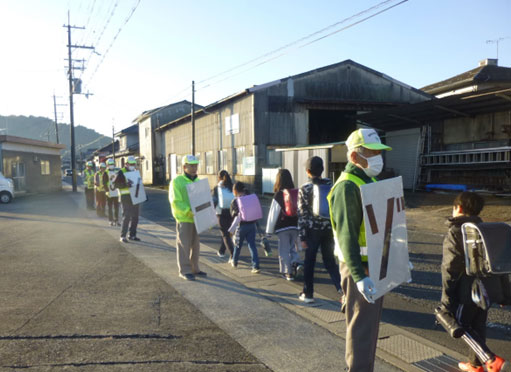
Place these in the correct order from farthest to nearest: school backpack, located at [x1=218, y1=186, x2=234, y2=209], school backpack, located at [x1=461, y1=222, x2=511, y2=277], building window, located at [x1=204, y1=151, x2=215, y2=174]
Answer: building window, located at [x1=204, y1=151, x2=215, y2=174] < school backpack, located at [x1=218, y1=186, x2=234, y2=209] < school backpack, located at [x1=461, y1=222, x2=511, y2=277]

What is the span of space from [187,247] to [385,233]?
13.5 feet

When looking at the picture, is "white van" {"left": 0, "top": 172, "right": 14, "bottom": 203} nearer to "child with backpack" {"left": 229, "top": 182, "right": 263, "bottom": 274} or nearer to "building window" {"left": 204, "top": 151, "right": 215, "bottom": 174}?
"building window" {"left": 204, "top": 151, "right": 215, "bottom": 174}

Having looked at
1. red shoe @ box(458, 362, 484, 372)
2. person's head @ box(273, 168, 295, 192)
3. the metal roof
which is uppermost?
the metal roof

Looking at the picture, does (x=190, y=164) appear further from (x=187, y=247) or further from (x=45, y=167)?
(x=45, y=167)

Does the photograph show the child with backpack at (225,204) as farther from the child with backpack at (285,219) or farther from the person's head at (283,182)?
the person's head at (283,182)

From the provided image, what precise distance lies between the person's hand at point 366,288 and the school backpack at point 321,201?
2409mm

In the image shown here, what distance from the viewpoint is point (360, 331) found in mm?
2957

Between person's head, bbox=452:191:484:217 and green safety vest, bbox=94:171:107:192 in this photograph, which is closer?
person's head, bbox=452:191:484:217

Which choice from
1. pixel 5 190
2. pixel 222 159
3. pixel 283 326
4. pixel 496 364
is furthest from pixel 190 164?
pixel 222 159

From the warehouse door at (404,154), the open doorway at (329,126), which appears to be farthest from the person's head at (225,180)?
the open doorway at (329,126)

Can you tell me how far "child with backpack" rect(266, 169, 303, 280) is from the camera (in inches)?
246

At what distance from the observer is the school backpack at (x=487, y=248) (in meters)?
3.03

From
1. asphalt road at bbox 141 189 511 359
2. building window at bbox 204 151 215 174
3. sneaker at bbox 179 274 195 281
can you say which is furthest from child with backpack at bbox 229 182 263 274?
building window at bbox 204 151 215 174

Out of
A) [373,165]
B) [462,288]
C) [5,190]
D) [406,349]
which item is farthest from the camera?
[5,190]
